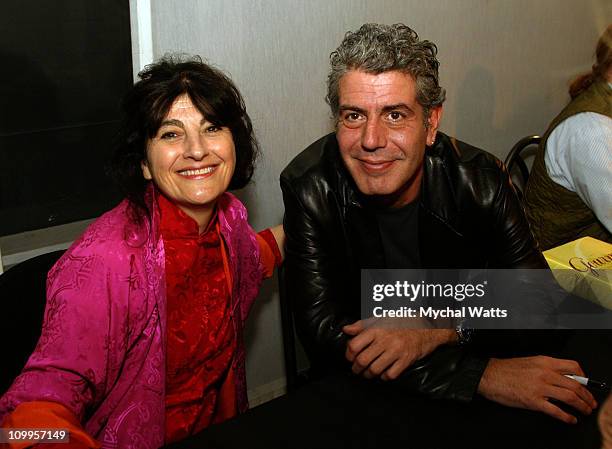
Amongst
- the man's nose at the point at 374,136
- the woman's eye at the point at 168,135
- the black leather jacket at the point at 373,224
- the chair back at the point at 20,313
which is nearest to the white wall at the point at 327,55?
the black leather jacket at the point at 373,224

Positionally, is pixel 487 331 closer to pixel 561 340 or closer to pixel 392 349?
pixel 561 340

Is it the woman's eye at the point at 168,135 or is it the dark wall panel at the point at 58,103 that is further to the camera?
the dark wall panel at the point at 58,103

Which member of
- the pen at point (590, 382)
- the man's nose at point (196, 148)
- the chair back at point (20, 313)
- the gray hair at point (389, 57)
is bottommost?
the pen at point (590, 382)

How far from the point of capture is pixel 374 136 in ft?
5.23

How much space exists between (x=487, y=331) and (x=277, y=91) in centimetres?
110

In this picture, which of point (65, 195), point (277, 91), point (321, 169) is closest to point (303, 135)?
point (277, 91)

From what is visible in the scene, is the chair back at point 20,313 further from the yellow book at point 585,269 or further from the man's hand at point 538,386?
the yellow book at point 585,269

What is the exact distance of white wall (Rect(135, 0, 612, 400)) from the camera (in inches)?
80.6

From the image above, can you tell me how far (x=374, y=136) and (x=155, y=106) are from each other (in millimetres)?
522

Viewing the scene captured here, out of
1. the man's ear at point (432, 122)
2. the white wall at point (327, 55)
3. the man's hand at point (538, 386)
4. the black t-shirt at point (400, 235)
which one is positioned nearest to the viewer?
the man's hand at point (538, 386)

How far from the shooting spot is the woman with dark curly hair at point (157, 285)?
1.31m

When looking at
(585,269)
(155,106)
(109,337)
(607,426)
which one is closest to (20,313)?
(109,337)

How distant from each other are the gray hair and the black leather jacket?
221mm

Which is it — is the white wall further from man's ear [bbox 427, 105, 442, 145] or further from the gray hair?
man's ear [bbox 427, 105, 442, 145]
